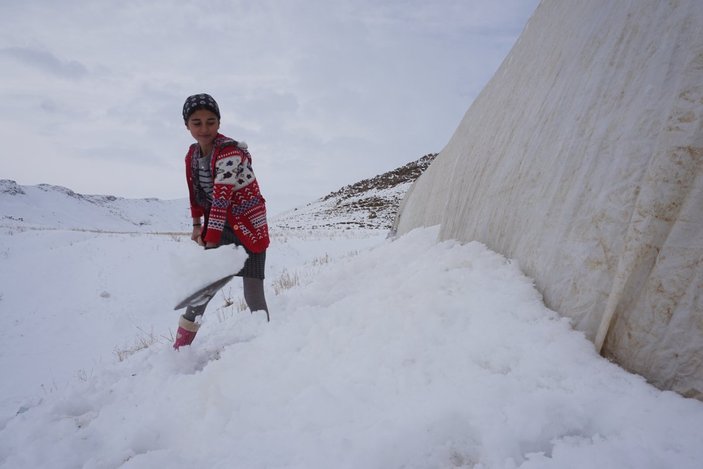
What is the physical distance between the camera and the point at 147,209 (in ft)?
230

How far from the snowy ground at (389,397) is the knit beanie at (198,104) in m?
1.82

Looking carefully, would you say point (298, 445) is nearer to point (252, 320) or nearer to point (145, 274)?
point (252, 320)

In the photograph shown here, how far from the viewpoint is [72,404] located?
2660 mm

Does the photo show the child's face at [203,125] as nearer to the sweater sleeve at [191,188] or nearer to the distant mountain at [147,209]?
the sweater sleeve at [191,188]

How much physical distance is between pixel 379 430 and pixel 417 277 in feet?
5.36

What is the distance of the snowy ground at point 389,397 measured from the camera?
1.35 m

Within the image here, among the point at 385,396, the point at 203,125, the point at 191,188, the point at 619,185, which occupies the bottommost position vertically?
the point at 385,396

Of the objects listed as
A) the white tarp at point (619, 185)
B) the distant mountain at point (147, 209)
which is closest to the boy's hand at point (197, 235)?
the white tarp at point (619, 185)

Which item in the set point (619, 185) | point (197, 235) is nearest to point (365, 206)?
point (197, 235)

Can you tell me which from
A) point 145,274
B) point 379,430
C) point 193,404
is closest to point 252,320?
point 193,404

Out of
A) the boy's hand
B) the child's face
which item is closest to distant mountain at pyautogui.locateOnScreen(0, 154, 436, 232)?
the boy's hand

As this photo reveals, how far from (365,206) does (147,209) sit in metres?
51.5

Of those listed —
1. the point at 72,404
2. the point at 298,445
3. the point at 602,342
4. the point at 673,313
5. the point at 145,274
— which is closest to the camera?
the point at 673,313

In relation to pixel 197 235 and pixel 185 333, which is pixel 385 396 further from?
pixel 197 235
